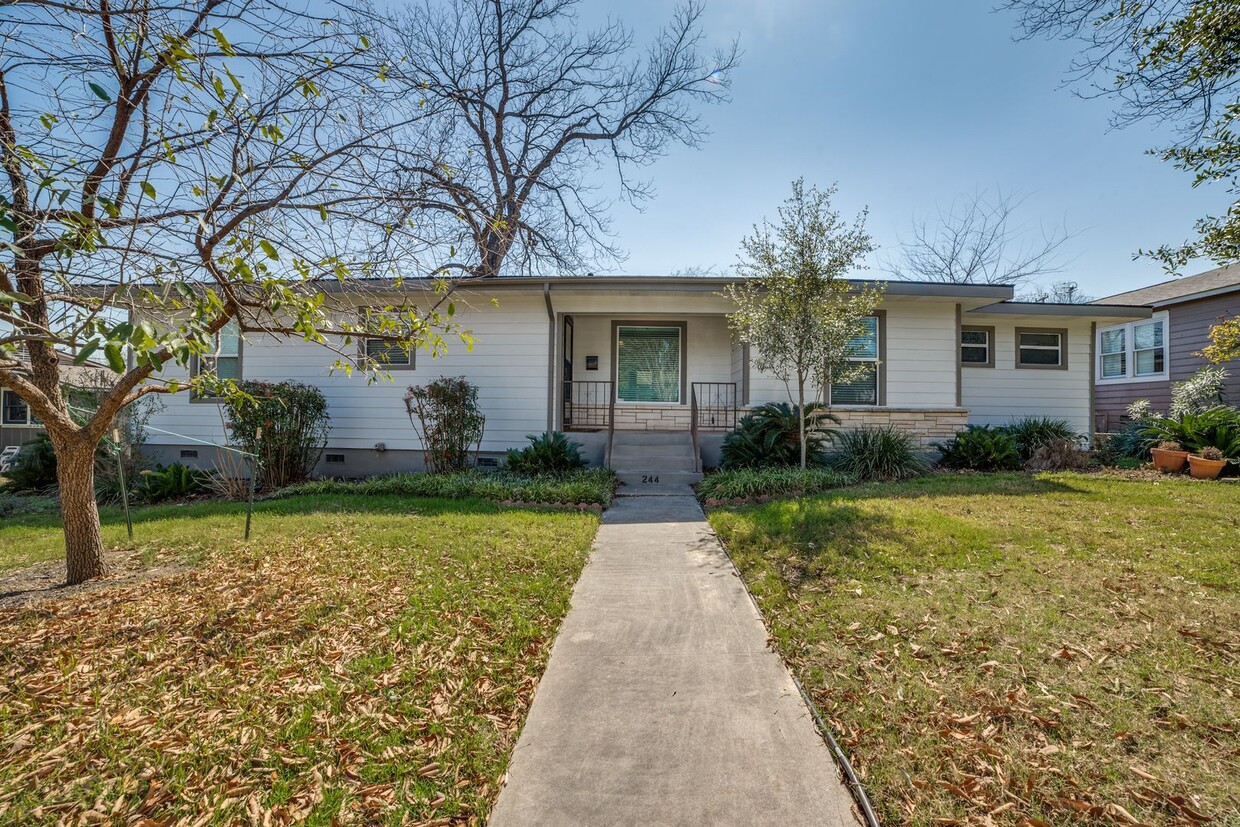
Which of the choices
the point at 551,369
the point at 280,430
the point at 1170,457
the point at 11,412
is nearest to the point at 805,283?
the point at 551,369

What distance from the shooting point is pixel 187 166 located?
3232 millimetres

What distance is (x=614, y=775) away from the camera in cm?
206

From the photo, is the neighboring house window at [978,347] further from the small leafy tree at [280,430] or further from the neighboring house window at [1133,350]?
the small leafy tree at [280,430]

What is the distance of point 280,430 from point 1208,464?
49.3 feet

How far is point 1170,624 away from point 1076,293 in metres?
34.6

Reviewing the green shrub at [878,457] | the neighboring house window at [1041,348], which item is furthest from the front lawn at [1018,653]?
the neighboring house window at [1041,348]

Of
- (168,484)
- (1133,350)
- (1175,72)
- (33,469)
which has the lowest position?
(168,484)

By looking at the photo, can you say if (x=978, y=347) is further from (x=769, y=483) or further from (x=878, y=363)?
(x=769, y=483)

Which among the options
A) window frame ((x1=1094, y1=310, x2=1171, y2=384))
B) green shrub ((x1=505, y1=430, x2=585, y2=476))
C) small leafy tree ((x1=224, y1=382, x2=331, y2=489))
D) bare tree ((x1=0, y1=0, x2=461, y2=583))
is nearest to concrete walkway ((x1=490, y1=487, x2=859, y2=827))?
bare tree ((x1=0, y1=0, x2=461, y2=583))

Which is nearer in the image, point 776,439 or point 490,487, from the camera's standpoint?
point 490,487

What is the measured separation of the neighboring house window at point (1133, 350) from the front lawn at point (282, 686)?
1732cm

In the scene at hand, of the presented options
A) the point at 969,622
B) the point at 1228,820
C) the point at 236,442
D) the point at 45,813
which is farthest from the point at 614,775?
the point at 236,442

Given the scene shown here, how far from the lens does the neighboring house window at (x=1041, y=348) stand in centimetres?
1204

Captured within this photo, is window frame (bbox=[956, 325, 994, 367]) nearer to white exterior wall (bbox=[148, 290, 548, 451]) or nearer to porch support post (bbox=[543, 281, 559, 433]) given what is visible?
porch support post (bbox=[543, 281, 559, 433])
